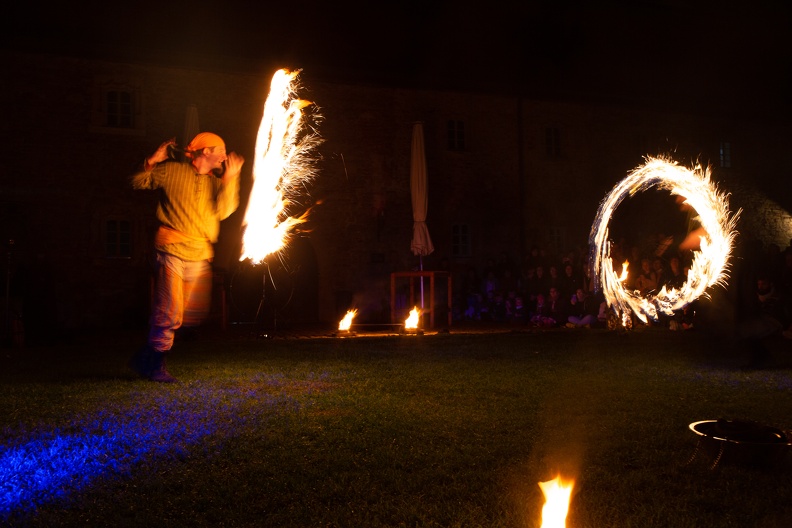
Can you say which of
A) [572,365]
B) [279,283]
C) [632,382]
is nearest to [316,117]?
[279,283]

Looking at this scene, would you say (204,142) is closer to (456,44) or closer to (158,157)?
(158,157)

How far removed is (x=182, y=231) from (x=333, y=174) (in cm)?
1414

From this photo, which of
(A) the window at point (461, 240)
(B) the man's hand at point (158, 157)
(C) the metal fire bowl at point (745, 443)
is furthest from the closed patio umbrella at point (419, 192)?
(C) the metal fire bowl at point (745, 443)

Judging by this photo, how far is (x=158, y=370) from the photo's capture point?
7.85m

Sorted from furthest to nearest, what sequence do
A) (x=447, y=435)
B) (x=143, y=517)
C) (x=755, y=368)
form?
(x=755, y=368)
(x=447, y=435)
(x=143, y=517)

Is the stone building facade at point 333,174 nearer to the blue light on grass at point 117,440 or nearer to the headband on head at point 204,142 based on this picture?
the headband on head at point 204,142

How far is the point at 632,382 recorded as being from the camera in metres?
7.95

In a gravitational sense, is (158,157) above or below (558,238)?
above

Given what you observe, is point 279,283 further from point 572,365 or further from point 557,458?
point 557,458

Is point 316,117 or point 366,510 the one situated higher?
point 316,117

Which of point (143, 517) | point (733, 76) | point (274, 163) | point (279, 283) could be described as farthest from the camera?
point (733, 76)

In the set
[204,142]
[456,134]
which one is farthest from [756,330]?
[456,134]

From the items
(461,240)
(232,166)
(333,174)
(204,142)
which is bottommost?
(461,240)

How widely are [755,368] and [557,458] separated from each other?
5.67 meters
